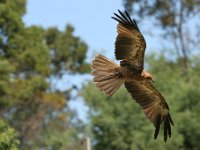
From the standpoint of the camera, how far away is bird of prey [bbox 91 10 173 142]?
34.1 ft

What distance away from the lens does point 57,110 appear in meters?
40.7

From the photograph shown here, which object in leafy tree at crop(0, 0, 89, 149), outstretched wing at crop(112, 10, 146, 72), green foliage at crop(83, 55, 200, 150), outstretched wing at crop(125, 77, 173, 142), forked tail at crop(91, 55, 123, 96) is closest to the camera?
outstretched wing at crop(112, 10, 146, 72)

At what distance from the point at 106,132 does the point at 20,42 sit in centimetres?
723

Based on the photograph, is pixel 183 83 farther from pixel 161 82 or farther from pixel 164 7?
pixel 164 7

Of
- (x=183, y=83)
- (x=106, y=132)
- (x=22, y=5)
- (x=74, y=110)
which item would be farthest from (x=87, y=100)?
(x=74, y=110)

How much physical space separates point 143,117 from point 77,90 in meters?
13.1

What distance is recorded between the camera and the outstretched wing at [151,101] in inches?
460

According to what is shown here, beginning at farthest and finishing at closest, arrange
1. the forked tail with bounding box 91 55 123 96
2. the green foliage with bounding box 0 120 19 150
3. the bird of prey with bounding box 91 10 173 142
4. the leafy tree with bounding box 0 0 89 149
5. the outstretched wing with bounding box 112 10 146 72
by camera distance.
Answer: the leafy tree with bounding box 0 0 89 149
the green foliage with bounding box 0 120 19 150
the forked tail with bounding box 91 55 123 96
the bird of prey with bounding box 91 10 173 142
the outstretched wing with bounding box 112 10 146 72

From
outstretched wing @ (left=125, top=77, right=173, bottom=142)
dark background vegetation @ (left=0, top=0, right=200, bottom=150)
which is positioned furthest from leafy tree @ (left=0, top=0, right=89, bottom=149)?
outstretched wing @ (left=125, top=77, right=173, bottom=142)

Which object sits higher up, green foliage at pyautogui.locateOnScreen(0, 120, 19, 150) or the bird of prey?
the bird of prey

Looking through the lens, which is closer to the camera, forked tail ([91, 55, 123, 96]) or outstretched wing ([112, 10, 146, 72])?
outstretched wing ([112, 10, 146, 72])

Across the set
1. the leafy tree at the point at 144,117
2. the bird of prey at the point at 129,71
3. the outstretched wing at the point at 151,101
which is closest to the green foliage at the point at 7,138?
the bird of prey at the point at 129,71

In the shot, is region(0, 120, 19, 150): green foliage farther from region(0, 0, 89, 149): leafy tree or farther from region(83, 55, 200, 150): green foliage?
region(0, 0, 89, 149): leafy tree

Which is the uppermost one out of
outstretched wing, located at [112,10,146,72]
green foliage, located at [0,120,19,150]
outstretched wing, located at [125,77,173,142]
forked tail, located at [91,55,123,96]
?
outstretched wing, located at [112,10,146,72]
